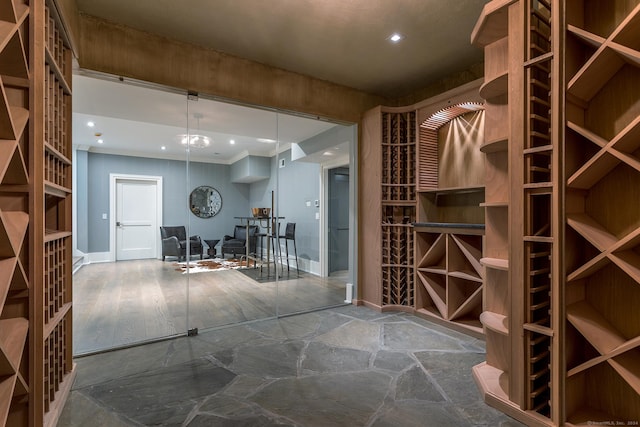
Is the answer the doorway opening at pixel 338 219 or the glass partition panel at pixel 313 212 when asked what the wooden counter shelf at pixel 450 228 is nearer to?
the glass partition panel at pixel 313 212

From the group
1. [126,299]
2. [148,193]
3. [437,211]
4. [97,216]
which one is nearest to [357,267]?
[437,211]

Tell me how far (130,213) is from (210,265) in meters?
1.06

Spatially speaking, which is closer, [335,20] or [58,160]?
[58,160]

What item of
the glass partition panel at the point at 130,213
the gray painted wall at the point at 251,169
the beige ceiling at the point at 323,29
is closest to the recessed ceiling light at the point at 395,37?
the beige ceiling at the point at 323,29

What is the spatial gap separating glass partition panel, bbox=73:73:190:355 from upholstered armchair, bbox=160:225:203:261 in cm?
1

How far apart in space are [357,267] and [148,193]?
8.61ft

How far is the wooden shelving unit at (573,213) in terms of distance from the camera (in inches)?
56.4

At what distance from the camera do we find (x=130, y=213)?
3.38 m

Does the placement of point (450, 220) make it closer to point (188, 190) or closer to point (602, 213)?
point (602, 213)

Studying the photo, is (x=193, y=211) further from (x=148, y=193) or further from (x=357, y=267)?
(x=357, y=267)

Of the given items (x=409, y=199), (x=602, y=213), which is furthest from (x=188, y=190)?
(x=602, y=213)

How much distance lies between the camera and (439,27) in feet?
8.44

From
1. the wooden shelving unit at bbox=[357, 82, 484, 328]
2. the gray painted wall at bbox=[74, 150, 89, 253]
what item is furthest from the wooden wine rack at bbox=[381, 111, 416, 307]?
the gray painted wall at bbox=[74, 150, 89, 253]

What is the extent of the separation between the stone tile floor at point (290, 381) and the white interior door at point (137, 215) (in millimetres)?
1219
